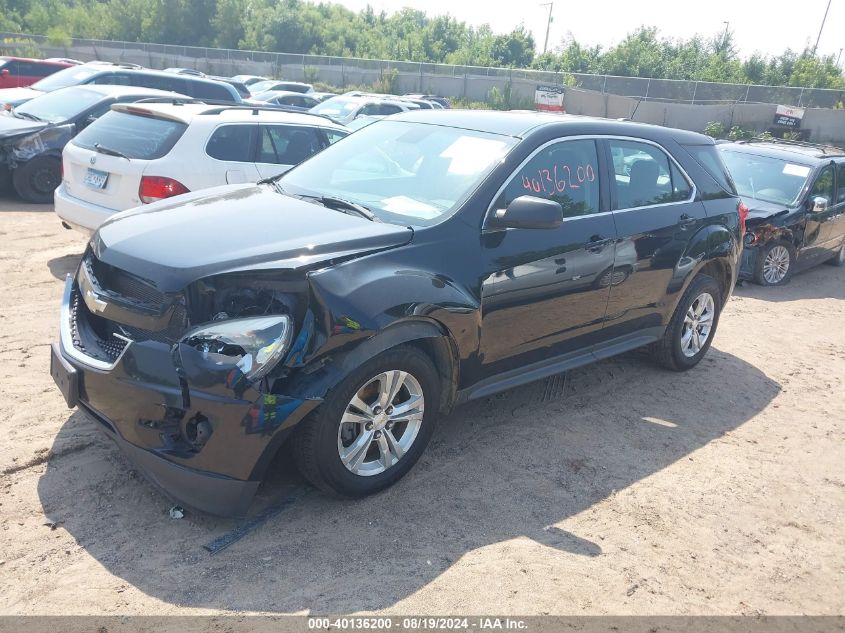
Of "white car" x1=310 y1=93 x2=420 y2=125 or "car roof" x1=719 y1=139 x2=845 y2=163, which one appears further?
"white car" x1=310 y1=93 x2=420 y2=125

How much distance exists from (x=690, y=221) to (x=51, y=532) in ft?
15.3

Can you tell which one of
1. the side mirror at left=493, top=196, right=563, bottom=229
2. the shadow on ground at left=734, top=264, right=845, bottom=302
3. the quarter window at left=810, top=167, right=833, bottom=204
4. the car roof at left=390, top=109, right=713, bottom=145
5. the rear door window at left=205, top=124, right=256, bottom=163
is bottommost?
the shadow on ground at left=734, top=264, right=845, bottom=302

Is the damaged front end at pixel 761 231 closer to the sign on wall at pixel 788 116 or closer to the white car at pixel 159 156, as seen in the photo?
the white car at pixel 159 156

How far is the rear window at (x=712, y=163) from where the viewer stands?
5957 mm

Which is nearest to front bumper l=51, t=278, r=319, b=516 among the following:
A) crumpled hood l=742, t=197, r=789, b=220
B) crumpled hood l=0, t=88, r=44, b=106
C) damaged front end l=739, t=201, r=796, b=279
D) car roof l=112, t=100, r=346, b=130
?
car roof l=112, t=100, r=346, b=130

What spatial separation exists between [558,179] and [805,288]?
23.4ft

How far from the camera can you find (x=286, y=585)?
320cm

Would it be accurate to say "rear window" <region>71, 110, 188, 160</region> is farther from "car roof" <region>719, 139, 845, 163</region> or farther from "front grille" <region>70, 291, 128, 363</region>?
"car roof" <region>719, 139, 845, 163</region>

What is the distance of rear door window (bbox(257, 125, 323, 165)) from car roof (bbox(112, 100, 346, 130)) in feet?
0.30

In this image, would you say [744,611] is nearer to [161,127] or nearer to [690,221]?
[690,221]

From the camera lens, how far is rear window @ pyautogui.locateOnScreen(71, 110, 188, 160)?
6984mm

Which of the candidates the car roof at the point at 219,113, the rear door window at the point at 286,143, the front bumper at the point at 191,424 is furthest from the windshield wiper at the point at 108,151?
the front bumper at the point at 191,424

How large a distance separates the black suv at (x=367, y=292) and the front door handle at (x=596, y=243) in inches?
0.5

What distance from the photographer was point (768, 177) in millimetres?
10414
